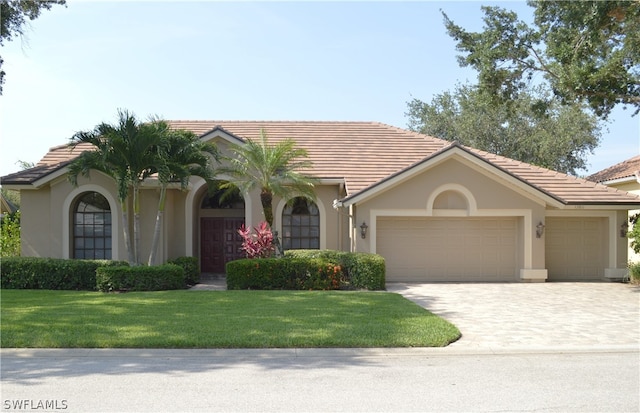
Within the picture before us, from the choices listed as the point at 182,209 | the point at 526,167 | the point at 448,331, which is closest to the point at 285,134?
the point at 182,209

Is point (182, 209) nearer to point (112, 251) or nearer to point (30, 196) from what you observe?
point (112, 251)

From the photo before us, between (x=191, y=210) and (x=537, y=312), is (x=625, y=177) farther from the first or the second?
(x=191, y=210)

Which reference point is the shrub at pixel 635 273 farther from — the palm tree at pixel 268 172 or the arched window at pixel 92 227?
the arched window at pixel 92 227

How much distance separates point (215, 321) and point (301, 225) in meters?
9.55

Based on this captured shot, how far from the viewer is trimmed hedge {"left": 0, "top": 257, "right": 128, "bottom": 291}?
15.3 metres

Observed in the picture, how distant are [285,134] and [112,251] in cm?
817

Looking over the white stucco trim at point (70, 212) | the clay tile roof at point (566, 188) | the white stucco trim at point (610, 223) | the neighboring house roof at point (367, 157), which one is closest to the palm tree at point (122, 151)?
the neighboring house roof at point (367, 157)

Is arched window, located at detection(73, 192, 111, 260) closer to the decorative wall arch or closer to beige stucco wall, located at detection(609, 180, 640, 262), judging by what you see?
the decorative wall arch

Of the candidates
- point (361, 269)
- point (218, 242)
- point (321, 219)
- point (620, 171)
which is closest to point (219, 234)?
point (218, 242)

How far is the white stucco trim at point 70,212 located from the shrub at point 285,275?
16.1 feet

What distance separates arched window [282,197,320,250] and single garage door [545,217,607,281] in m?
7.88

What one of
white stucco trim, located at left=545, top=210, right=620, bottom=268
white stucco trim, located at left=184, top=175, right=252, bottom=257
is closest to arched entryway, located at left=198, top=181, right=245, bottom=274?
white stucco trim, located at left=184, top=175, right=252, bottom=257

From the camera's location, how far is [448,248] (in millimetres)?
18062

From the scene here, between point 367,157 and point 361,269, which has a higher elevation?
point 367,157
